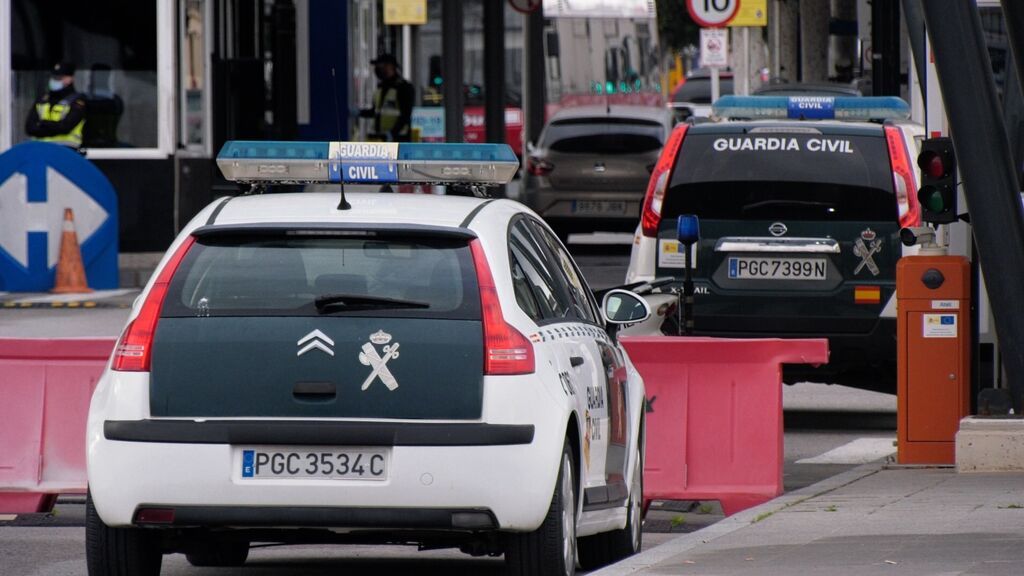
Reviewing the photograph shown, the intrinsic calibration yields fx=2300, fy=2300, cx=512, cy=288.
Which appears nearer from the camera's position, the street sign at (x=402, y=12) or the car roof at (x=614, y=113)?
the car roof at (x=614, y=113)

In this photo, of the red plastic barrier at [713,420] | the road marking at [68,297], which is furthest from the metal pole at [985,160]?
the road marking at [68,297]

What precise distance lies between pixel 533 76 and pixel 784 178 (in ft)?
97.0

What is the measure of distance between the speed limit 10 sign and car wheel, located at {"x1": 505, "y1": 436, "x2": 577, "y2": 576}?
59.7 ft

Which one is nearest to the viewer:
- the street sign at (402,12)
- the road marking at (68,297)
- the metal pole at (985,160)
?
the metal pole at (985,160)

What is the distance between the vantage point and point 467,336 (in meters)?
7.33

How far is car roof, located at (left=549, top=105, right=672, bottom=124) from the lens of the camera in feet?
93.8

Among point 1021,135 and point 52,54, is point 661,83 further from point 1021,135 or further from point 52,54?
point 1021,135

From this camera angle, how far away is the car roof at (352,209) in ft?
25.0

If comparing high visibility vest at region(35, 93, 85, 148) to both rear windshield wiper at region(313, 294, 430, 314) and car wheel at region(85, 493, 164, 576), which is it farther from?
rear windshield wiper at region(313, 294, 430, 314)

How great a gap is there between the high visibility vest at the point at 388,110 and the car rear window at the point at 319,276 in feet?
71.0

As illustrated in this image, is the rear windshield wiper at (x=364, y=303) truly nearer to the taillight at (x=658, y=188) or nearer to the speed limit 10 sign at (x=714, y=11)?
the taillight at (x=658, y=188)

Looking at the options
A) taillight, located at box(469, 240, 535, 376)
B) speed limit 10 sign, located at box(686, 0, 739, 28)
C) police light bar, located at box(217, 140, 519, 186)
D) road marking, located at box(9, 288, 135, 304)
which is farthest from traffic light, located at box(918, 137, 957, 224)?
speed limit 10 sign, located at box(686, 0, 739, 28)

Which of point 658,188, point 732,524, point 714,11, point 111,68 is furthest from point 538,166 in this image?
point 732,524

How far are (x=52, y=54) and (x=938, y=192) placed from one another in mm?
13882
